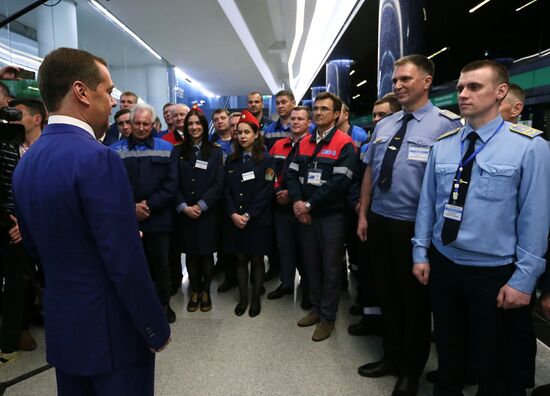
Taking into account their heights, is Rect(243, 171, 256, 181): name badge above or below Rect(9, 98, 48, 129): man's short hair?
below

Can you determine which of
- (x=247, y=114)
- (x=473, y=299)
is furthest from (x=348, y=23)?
(x=473, y=299)

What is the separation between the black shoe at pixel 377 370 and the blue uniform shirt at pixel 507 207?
37.7 inches

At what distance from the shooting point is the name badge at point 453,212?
1.53 meters

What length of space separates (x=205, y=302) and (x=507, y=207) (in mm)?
2427

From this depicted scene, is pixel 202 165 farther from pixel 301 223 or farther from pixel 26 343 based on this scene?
pixel 26 343

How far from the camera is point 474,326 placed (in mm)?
1544

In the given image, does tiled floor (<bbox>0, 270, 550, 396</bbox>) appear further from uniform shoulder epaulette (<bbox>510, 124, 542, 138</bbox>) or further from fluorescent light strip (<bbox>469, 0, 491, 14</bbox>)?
fluorescent light strip (<bbox>469, 0, 491, 14</bbox>)

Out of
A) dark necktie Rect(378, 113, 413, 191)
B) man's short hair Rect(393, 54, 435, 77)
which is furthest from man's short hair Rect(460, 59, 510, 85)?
dark necktie Rect(378, 113, 413, 191)

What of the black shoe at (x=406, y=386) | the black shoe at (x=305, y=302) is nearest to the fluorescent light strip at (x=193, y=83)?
the black shoe at (x=305, y=302)

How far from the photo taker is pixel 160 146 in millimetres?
2854

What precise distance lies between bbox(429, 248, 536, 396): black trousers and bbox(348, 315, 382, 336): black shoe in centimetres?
91

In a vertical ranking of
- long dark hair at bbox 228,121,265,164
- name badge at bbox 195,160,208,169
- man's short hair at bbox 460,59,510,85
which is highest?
man's short hair at bbox 460,59,510,85

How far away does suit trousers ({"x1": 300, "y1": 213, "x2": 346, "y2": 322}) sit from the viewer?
2.59 m

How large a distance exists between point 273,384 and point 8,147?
2.23 m
